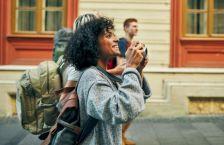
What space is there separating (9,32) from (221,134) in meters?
4.95

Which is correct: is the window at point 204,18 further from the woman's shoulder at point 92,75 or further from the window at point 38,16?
the woman's shoulder at point 92,75

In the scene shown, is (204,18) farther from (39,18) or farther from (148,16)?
(39,18)

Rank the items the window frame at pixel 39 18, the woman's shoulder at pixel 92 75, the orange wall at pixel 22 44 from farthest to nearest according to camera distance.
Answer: the window frame at pixel 39 18, the orange wall at pixel 22 44, the woman's shoulder at pixel 92 75

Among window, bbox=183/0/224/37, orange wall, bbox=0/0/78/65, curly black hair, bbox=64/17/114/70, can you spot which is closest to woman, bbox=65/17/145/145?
curly black hair, bbox=64/17/114/70

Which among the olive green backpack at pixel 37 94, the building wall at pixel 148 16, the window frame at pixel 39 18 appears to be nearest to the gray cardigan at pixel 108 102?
the olive green backpack at pixel 37 94

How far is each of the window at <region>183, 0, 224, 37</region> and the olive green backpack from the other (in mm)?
7279

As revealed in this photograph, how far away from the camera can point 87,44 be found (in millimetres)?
Result: 3184

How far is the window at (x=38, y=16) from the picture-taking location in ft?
38.5

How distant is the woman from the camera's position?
9.53 ft

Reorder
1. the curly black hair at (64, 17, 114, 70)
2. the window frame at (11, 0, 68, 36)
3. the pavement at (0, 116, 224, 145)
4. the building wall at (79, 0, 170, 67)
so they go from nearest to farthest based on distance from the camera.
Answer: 1. the curly black hair at (64, 17, 114, 70)
2. the pavement at (0, 116, 224, 145)
3. the building wall at (79, 0, 170, 67)
4. the window frame at (11, 0, 68, 36)

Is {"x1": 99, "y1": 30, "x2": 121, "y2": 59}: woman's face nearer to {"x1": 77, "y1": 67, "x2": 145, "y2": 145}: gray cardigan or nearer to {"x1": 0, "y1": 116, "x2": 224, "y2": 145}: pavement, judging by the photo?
{"x1": 77, "y1": 67, "x2": 145, "y2": 145}: gray cardigan

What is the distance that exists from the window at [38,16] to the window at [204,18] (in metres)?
2.65

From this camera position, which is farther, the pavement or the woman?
the pavement

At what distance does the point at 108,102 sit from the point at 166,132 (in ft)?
22.4
